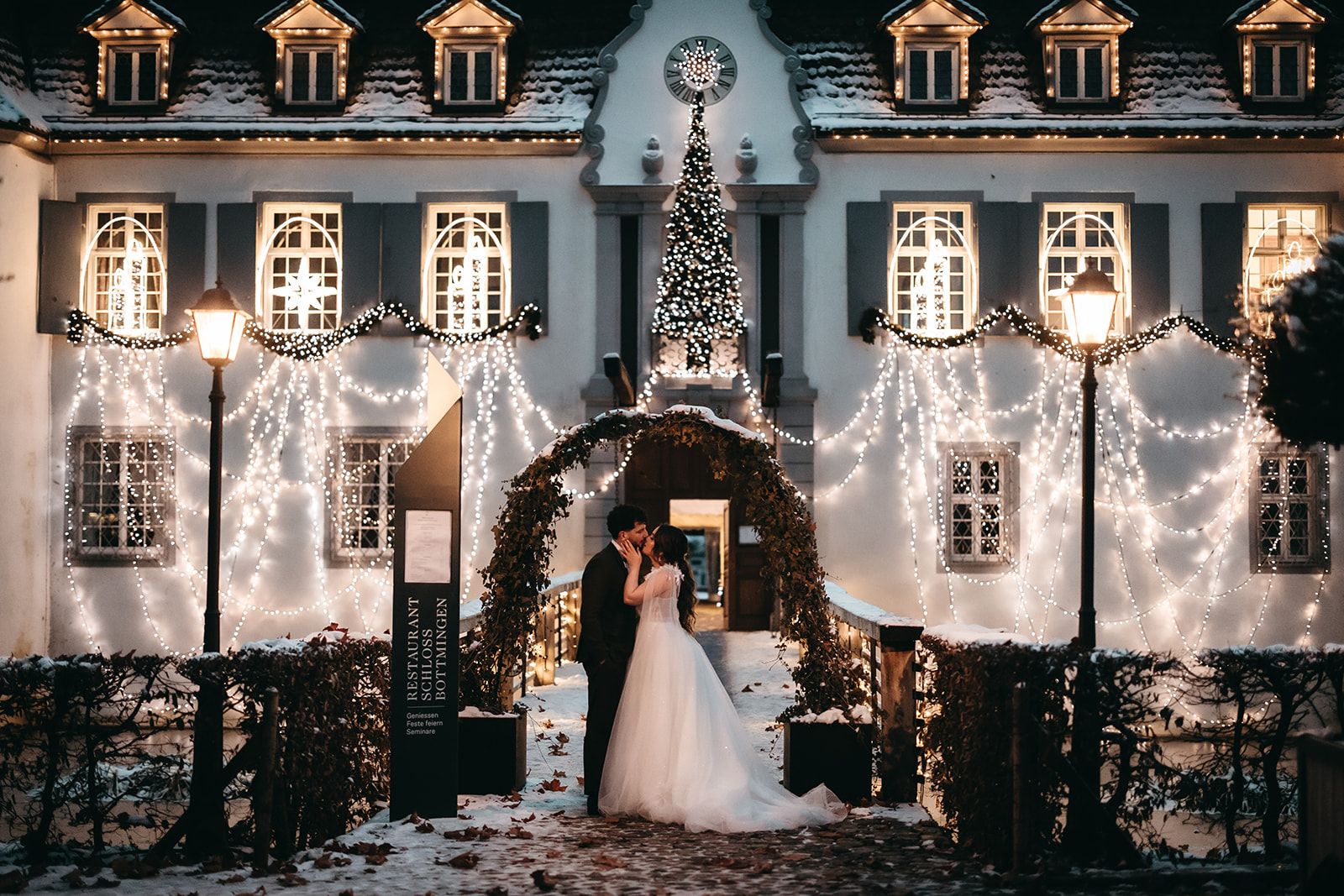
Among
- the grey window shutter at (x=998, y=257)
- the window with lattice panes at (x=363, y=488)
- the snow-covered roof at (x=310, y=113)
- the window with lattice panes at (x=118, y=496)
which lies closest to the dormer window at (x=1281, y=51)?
the grey window shutter at (x=998, y=257)

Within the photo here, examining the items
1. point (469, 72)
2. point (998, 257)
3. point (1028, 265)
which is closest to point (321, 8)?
point (469, 72)

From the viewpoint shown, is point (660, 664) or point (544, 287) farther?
point (544, 287)

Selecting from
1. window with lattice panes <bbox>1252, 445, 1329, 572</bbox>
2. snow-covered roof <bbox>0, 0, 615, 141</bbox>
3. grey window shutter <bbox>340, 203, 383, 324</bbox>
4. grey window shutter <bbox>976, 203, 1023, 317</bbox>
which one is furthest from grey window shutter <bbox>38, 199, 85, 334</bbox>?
window with lattice panes <bbox>1252, 445, 1329, 572</bbox>

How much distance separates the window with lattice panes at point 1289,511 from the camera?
1738cm

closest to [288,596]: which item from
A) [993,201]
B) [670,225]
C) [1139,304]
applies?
[670,225]

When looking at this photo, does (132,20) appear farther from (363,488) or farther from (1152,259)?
(1152,259)

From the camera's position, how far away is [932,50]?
17.9 meters

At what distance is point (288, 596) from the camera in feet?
57.4

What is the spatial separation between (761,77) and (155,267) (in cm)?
799

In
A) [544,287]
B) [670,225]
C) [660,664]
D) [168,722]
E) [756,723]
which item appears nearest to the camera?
[168,722]

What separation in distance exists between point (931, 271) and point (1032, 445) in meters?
2.49

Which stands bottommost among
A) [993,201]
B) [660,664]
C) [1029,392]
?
[660,664]

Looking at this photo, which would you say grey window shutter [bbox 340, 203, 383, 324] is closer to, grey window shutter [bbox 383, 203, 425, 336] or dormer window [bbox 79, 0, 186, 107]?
grey window shutter [bbox 383, 203, 425, 336]

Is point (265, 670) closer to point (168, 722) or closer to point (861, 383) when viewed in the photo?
point (168, 722)
